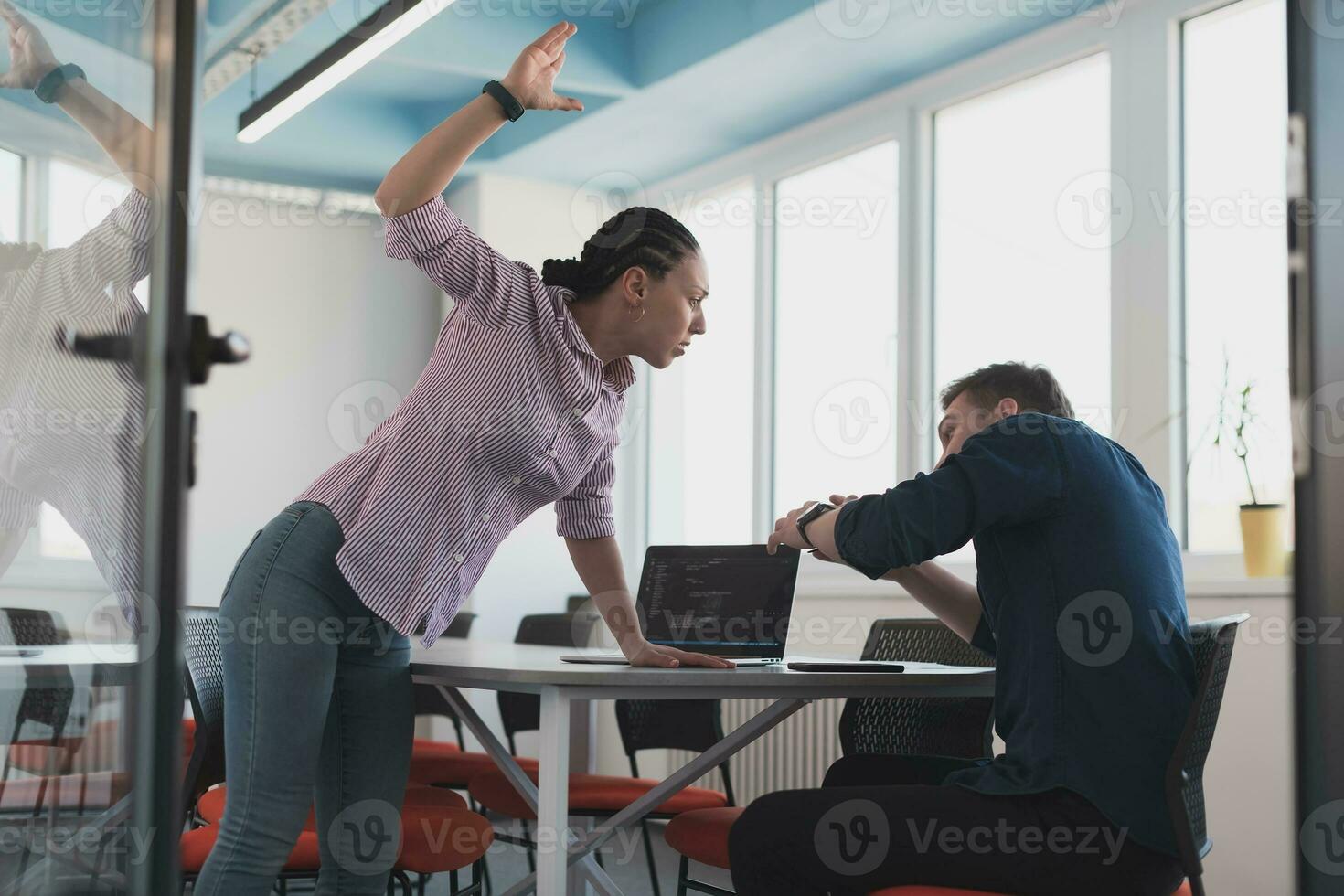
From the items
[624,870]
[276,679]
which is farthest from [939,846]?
[624,870]

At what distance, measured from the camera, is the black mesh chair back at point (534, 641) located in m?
4.25

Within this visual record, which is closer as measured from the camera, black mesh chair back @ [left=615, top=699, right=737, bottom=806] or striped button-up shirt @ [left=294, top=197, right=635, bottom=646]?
striped button-up shirt @ [left=294, top=197, right=635, bottom=646]

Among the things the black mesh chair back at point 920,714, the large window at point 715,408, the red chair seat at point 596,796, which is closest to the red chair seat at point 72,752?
the black mesh chair back at point 920,714

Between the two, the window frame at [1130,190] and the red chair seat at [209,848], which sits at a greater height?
the window frame at [1130,190]

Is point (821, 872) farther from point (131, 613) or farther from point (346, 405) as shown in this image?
point (346, 405)

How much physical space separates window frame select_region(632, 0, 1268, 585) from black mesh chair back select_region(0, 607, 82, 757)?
3.36m

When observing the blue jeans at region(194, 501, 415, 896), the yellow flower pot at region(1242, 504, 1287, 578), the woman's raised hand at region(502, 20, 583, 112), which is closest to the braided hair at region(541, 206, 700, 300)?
the woman's raised hand at region(502, 20, 583, 112)

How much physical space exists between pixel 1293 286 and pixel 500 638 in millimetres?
5335

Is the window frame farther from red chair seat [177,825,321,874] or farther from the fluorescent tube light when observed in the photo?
red chair seat [177,825,321,874]

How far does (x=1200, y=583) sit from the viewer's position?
11.8ft

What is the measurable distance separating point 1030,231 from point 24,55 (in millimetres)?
4066

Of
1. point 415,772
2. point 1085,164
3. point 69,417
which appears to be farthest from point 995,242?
point 69,417

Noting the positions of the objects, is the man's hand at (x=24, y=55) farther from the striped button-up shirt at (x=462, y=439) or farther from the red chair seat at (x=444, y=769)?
the red chair seat at (x=444, y=769)

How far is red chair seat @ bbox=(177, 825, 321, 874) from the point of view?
213 cm
